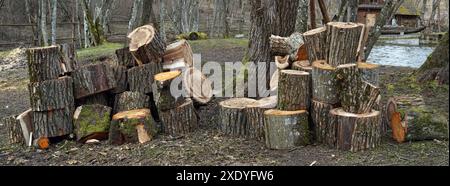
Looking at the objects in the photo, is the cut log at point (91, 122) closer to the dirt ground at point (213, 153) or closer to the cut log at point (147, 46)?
the dirt ground at point (213, 153)

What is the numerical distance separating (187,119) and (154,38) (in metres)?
1.11

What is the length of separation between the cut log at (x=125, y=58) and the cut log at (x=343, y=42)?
266 centimetres

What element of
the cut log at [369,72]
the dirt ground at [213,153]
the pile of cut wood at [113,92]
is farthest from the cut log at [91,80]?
the cut log at [369,72]

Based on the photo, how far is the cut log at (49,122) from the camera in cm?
577

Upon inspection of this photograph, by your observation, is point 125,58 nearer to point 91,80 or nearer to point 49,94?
point 91,80

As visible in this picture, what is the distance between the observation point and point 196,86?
248 inches

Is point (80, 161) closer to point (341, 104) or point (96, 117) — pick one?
point (96, 117)

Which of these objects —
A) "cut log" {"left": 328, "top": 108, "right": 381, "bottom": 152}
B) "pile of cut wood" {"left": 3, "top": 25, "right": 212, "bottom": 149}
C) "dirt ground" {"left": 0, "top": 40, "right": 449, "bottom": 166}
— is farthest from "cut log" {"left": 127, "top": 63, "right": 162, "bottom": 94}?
"cut log" {"left": 328, "top": 108, "right": 381, "bottom": 152}

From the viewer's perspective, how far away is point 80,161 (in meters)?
5.17

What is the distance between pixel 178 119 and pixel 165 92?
0.39 metres

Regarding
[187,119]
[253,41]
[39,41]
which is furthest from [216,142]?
[39,41]

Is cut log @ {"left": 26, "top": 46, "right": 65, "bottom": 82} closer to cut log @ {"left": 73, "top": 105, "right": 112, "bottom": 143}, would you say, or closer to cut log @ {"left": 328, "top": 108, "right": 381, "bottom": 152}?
cut log @ {"left": 73, "top": 105, "right": 112, "bottom": 143}

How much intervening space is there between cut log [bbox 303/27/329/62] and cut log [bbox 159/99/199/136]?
5.40ft

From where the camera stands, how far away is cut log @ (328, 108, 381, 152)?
4.72 metres
